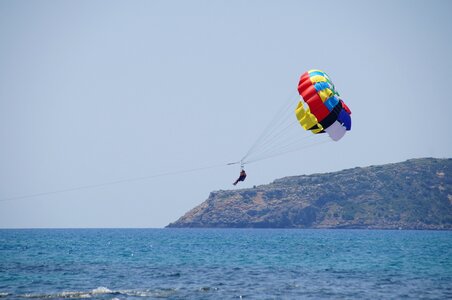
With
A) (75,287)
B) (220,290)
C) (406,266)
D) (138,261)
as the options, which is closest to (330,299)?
(220,290)

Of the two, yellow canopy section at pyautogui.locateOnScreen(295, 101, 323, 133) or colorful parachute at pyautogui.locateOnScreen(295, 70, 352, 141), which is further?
yellow canopy section at pyautogui.locateOnScreen(295, 101, 323, 133)

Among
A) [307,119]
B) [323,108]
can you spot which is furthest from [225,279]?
[323,108]

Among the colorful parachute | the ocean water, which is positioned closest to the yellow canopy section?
the colorful parachute

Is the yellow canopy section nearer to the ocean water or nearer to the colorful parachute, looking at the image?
the colorful parachute

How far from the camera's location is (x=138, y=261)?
5662cm

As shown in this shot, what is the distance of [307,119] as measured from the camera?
37469 millimetres

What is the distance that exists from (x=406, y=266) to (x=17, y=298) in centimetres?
3443

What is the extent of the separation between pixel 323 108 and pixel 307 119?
1.79 meters

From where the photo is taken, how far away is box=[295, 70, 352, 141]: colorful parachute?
36000 mm

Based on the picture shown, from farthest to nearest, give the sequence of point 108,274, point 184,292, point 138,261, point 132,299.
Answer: point 138,261 < point 108,274 < point 184,292 < point 132,299

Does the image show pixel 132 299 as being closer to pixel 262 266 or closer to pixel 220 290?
pixel 220 290

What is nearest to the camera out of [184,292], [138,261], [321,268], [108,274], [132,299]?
[132,299]

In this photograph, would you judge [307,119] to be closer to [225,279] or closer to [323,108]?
[323,108]

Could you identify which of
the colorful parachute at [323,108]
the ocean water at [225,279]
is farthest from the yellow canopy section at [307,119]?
the ocean water at [225,279]
